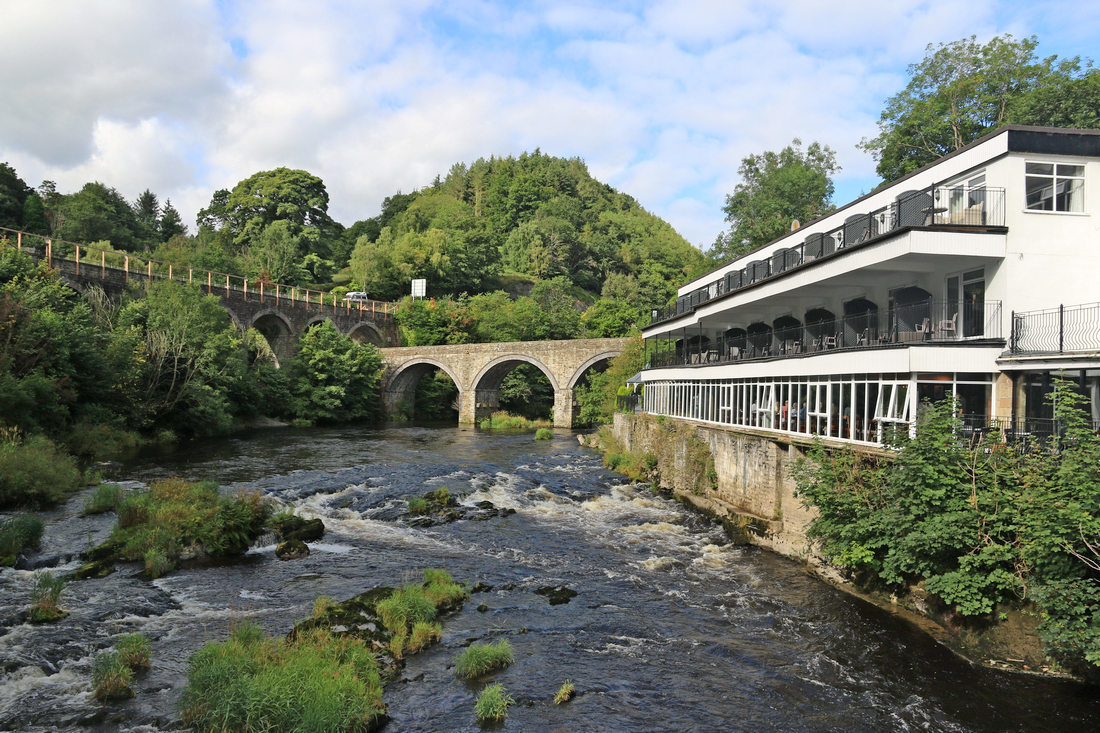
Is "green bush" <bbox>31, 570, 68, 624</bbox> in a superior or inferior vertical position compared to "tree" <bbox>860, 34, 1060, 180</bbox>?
inferior

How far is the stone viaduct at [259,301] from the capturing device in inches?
1544

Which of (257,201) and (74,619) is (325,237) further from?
(74,619)

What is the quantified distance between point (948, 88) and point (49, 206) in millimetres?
85908

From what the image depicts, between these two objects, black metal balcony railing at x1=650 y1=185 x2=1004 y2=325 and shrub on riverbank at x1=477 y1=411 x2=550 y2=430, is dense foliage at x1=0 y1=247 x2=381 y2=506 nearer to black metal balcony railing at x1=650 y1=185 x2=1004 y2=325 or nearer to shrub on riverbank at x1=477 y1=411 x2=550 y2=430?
shrub on riverbank at x1=477 y1=411 x2=550 y2=430

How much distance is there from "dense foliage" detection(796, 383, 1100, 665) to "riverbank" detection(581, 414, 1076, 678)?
0.32m

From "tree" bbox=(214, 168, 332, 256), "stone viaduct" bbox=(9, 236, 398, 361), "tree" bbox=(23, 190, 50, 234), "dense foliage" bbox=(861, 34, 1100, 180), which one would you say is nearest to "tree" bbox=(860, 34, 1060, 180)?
"dense foliage" bbox=(861, 34, 1100, 180)

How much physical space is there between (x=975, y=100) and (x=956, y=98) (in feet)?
3.53

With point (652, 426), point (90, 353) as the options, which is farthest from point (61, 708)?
point (90, 353)

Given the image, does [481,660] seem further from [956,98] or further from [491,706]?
[956,98]

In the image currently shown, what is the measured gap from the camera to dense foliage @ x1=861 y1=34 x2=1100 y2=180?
115ft

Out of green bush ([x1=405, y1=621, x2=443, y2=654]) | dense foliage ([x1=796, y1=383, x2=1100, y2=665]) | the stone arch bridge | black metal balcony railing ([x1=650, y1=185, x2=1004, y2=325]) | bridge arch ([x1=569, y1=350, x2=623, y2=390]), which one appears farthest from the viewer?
the stone arch bridge

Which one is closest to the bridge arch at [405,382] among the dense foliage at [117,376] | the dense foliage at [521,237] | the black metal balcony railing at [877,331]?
the dense foliage at [117,376]

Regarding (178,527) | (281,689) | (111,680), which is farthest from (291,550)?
(281,689)

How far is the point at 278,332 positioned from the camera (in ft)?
198
